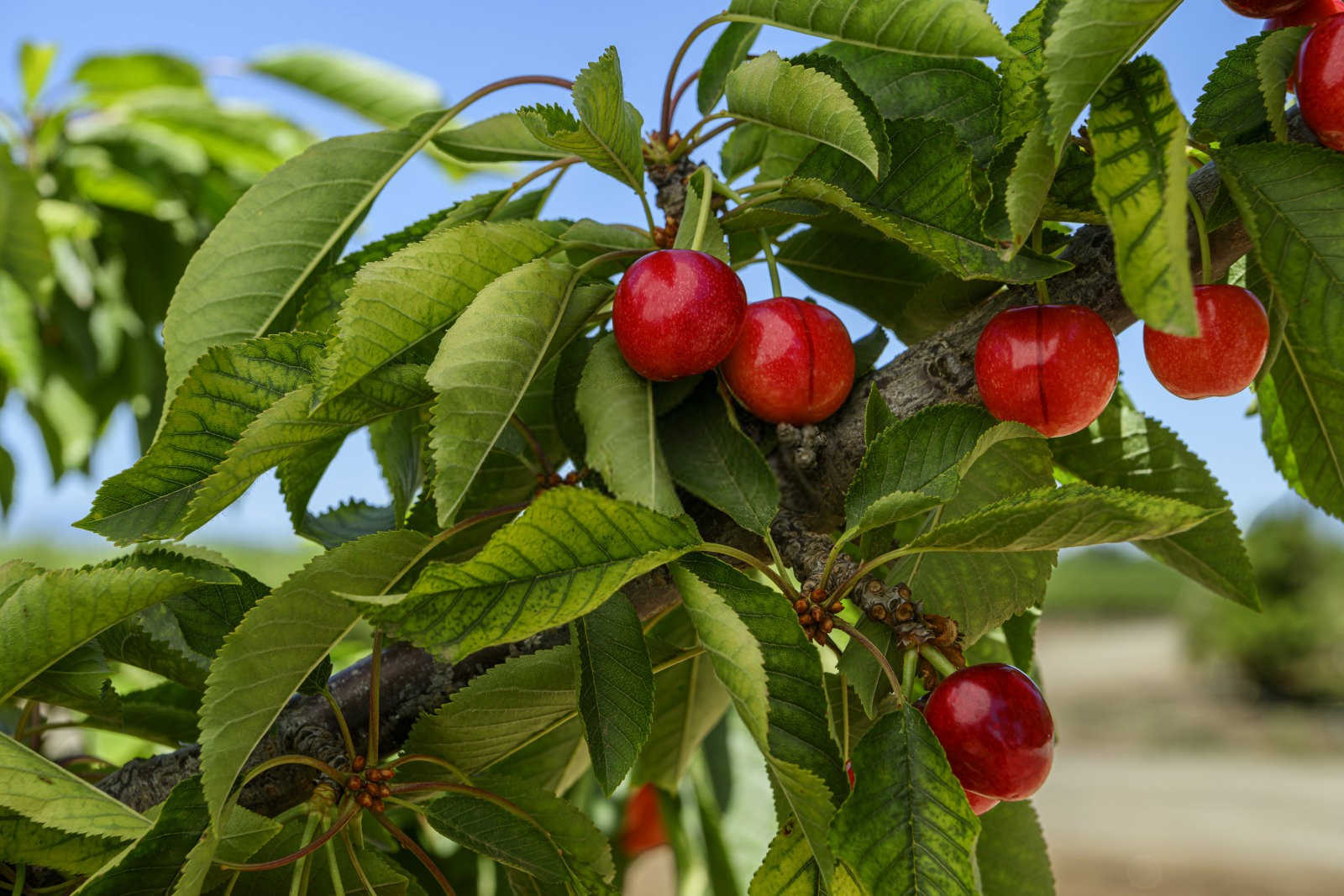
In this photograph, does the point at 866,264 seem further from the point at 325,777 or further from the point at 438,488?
the point at 325,777

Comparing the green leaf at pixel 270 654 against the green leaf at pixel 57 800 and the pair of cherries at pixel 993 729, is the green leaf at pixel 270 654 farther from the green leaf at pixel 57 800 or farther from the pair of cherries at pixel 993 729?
the pair of cherries at pixel 993 729

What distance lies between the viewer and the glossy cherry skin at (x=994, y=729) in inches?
17.9

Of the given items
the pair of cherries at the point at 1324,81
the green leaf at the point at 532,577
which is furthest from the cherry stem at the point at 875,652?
the pair of cherries at the point at 1324,81

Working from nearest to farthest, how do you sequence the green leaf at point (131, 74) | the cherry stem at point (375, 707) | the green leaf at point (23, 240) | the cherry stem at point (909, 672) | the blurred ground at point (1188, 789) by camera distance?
the cherry stem at point (909, 672) → the cherry stem at point (375, 707) → the green leaf at point (23, 240) → the green leaf at point (131, 74) → the blurred ground at point (1188, 789)

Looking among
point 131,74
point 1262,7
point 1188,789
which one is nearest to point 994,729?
point 1262,7

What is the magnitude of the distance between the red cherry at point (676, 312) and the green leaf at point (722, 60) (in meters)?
0.25

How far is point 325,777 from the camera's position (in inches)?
23.6

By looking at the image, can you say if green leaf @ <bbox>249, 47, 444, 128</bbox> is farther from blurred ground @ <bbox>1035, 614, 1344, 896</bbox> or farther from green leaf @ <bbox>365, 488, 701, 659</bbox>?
blurred ground @ <bbox>1035, 614, 1344, 896</bbox>

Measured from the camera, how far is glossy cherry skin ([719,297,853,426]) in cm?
57

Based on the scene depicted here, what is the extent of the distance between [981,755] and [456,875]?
677 millimetres

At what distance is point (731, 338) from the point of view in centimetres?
55

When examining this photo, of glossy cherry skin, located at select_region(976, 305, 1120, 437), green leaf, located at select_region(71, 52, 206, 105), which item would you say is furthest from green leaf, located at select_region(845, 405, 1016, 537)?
green leaf, located at select_region(71, 52, 206, 105)

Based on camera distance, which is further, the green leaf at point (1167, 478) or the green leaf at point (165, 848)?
the green leaf at point (1167, 478)

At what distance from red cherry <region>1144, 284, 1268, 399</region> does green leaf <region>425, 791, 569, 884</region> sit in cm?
41
